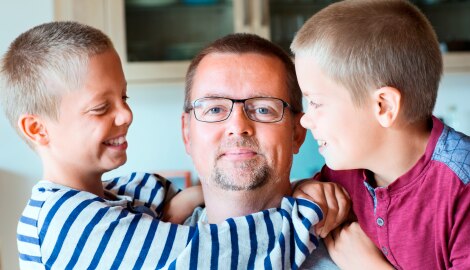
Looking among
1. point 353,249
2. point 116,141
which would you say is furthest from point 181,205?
point 353,249

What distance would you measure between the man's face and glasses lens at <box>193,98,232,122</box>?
0.01 metres

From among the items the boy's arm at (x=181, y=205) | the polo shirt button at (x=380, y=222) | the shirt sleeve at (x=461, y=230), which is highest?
the shirt sleeve at (x=461, y=230)

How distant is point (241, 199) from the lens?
1297mm

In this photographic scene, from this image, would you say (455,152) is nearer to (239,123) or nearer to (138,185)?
(239,123)

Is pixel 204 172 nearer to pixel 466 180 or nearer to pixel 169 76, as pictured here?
pixel 466 180

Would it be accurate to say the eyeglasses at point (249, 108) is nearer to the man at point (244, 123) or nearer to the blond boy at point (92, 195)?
the man at point (244, 123)

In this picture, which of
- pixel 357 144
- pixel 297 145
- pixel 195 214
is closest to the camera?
pixel 357 144

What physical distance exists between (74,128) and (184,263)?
401 millimetres

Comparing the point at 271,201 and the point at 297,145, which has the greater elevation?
the point at 297,145

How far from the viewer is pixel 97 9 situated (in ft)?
8.87

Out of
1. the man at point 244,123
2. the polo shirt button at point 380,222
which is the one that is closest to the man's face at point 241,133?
the man at point 244,123

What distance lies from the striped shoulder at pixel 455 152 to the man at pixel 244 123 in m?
0.25

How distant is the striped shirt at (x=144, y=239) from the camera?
1.09 meters

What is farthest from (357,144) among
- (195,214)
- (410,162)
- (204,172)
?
(195,214)
